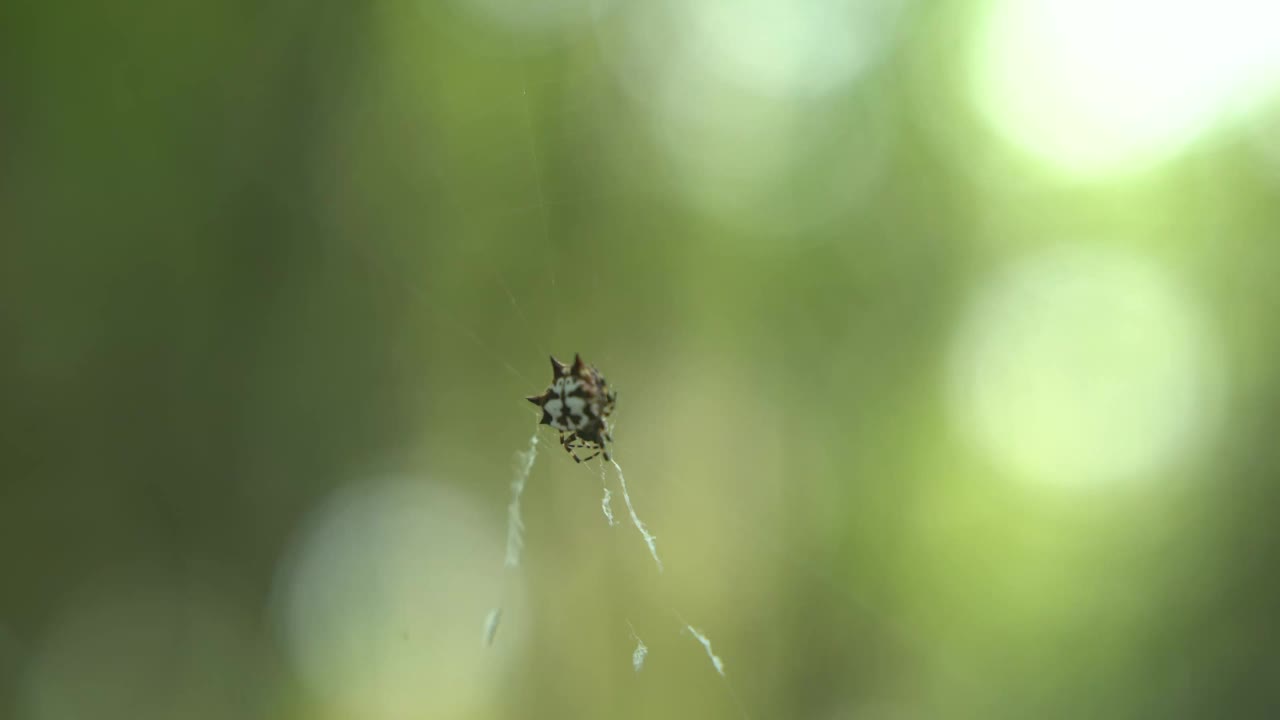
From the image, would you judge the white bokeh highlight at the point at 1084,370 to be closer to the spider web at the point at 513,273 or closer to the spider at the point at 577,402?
the spider web at the point at 513,273

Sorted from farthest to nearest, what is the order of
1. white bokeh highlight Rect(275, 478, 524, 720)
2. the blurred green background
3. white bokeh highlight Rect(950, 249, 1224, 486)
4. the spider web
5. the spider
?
white bokeh highlight Rect(950, 249, 1224, 486), the spider web, white bokeh highlight Rect(275, 478, 524, 720), the blurred green background, the spider

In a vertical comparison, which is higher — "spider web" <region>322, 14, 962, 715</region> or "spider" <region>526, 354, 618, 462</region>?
"spider web" <region>322, 14, 962, 715</region>

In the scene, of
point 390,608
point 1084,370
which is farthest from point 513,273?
point 1084,370

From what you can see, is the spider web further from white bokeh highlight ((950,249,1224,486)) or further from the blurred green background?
white bokeh highlight ((950,249,1224,486))

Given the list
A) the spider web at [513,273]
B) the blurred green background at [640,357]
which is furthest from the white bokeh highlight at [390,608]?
the spider web at [513,273]

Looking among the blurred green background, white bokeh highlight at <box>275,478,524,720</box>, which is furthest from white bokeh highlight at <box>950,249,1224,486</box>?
white bokeh highlight at <box>275,478,524,720</box>

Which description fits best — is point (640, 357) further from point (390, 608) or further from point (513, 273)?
point (390, 608)

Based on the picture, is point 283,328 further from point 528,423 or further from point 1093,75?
point 1093,75

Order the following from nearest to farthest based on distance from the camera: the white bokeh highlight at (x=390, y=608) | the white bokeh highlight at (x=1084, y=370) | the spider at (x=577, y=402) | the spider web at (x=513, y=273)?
the spider at (x=577, y=402) < the white bokeh highlight at (x=390, y=608) < the spider web at (x=513, y=273) < the white bokeh highlight at (x=1084, y=370)
